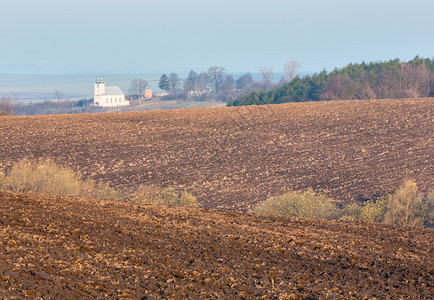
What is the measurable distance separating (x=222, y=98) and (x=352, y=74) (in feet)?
158

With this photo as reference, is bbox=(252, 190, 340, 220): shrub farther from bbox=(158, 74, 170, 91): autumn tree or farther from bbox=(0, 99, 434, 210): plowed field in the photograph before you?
bbox=(158, 74, 170, 91): autumn tree

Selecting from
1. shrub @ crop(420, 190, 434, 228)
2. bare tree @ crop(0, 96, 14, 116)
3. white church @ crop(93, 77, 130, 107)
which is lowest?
shrub @ crop(420, 190, 434, 228)

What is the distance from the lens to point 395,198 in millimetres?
17812

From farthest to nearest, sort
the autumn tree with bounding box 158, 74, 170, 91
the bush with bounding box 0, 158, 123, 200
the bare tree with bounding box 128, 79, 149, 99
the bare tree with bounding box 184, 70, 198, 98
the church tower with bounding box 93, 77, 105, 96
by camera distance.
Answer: the autumn tree with bounding box 158, 74, 170, 91
the bare tree with bounding box 128, 79, 149, 99
the bare tree with bounding box 184, 70, 198, 98
the church tower with bounding box 93, 77, 105, 96
the bush with bounding box 0, 158, 123, 200

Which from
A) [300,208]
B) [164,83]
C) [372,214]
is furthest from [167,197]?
[164,83]

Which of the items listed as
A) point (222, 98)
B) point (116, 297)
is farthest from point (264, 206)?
point (222, 98)

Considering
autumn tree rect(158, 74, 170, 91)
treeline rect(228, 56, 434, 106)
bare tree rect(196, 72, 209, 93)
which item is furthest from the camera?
autumn tree rect(158, 74, 170, 91)

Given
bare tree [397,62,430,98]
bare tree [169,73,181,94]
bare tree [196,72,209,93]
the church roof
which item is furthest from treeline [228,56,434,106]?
bare tree [169,73,181,94]

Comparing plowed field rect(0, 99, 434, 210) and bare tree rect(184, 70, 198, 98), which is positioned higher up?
bare tree rect(184, 70, 198, 98)

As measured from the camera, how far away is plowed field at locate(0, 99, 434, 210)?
84.4 feet

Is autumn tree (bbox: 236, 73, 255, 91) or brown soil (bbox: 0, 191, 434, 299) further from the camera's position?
autumn tree (bbox: 236, 73, 255, 91)

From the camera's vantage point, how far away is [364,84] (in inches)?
2677

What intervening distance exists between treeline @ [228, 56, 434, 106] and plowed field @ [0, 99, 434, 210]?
75.6ft

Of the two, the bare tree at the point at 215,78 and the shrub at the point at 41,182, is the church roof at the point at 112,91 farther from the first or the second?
the shrub at the point at 41,182
